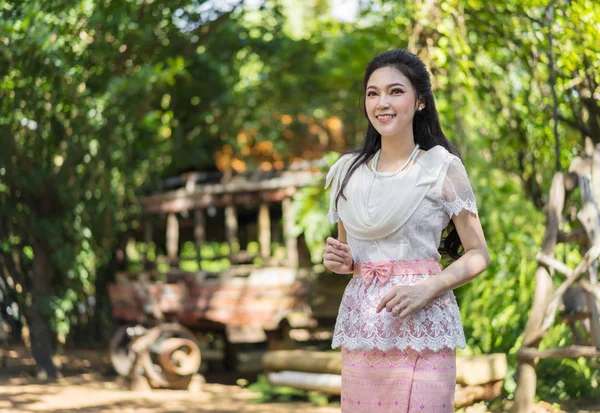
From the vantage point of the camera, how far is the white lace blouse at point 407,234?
2508 millimetres

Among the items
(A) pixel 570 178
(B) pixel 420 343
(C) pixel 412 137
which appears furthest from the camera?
(A) pixel 570 178

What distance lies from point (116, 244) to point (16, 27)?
550cm

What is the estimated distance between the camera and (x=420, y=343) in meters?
2.46

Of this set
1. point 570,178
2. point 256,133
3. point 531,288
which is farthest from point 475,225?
point 256,133

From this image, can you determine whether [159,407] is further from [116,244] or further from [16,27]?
[116,244]

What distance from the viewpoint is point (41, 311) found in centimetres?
1074

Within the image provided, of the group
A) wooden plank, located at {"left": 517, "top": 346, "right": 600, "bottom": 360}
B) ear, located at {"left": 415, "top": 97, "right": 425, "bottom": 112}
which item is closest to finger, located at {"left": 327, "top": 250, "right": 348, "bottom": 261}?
ear, located at {"left": 415, "top": 97, "right": 425, "bottom": 112}

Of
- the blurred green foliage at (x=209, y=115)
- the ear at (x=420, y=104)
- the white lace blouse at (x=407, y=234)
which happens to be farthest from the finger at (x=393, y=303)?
the blurred green foliage at (x=209, y=115)

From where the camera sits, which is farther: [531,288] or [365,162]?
[531,288]

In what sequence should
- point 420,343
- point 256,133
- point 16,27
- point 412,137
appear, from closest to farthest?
point 420,343 → point 412,137 → point 16,27 → point 256,133

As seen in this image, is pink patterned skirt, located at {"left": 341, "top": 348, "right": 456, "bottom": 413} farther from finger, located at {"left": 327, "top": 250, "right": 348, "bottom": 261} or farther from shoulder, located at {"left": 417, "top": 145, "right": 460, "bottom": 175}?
shoulder, located at {"left": 417, "top": 145, "right": 460, "bottom": 175}

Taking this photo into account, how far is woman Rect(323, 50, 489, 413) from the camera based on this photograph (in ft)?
8.09

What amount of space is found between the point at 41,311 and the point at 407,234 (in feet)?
29.6

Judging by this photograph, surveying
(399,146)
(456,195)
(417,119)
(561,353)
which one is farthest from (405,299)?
(561,353)
